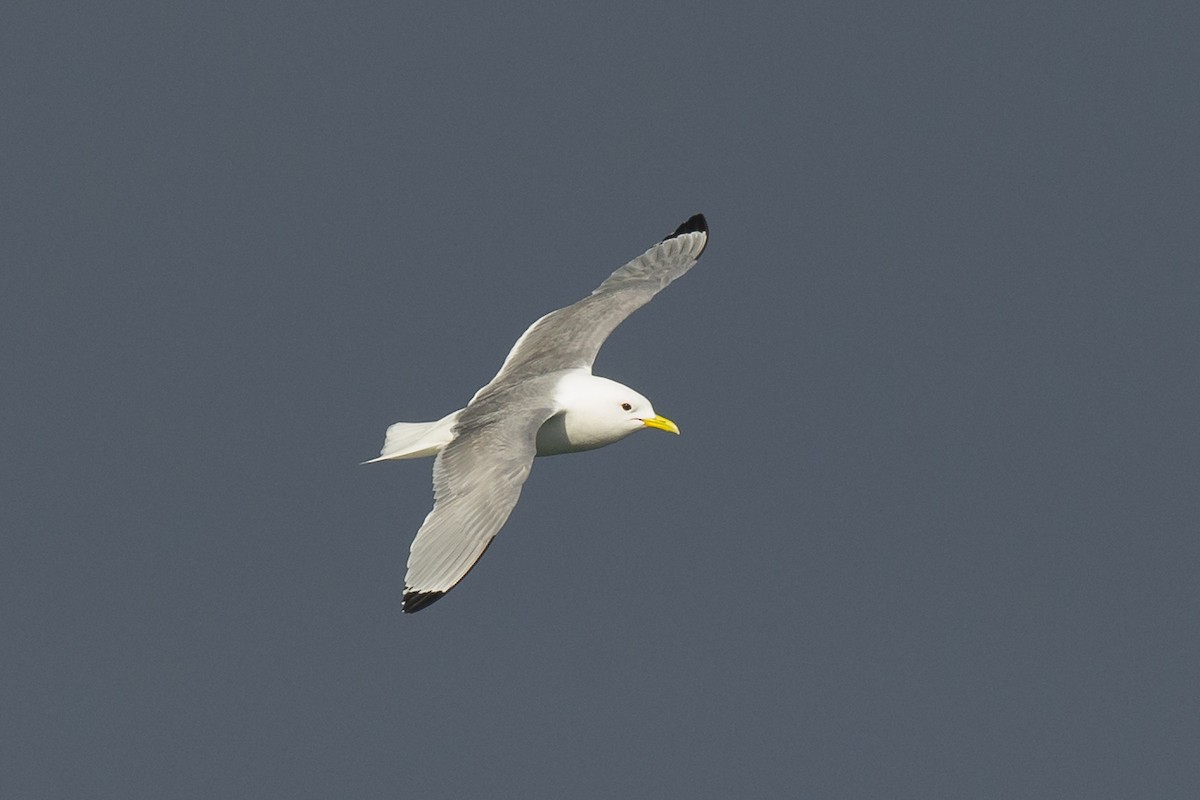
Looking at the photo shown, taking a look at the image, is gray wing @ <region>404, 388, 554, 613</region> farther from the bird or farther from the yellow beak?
the yellow beak

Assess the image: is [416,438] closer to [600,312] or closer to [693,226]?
[600,312]

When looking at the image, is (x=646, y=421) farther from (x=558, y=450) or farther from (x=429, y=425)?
(x=429, y=425)

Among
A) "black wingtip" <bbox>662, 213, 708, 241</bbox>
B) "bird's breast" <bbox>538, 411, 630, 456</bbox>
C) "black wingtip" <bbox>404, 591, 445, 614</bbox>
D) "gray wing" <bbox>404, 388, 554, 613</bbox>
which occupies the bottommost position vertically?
"black wingtip" <bbox>404, 591, 445, 614</bbox>

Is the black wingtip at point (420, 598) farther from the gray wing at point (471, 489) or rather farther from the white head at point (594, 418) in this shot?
the white head at point (594, 418)

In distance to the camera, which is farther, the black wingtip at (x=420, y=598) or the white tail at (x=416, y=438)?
the white tail at (x=416, y=438)

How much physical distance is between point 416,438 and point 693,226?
12.6 feet

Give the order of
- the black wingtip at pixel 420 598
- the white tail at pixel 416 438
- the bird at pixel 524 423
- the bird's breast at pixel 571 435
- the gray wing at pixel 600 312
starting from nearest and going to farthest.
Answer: the black wingtip at pixel 420 598 < the bird at pixel 524 423 < the white tail at pixel 416 438 < the bird's breast at pixel 571 435 < the gray wing at pixel 600 312

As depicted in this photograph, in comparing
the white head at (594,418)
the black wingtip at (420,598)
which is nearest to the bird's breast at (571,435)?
the white head at (594,418)

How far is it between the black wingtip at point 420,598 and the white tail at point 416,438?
1487 millimetres

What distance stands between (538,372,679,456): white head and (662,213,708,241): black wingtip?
9.35 feet

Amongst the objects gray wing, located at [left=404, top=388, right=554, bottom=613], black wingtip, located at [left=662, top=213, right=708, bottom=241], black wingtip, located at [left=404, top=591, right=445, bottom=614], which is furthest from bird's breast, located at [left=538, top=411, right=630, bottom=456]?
black wingtip, located at [left=662, top=213, right=708, bottom=241]

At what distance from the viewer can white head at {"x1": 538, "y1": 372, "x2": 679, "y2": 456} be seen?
39.5 ft

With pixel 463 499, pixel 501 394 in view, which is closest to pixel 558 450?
pixel 501 394

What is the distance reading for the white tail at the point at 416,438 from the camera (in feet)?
38.3
